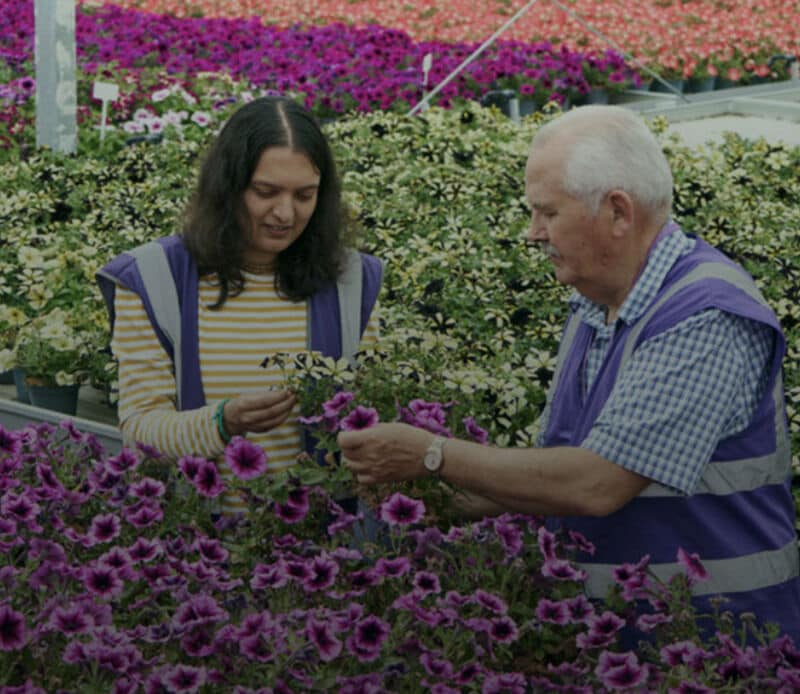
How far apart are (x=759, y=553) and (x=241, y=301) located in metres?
1.17

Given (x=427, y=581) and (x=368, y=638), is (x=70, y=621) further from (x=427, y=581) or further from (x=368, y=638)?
(x=427, y=581)

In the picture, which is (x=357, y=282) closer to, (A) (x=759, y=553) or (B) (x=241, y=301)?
(B) (x=241, y=301)

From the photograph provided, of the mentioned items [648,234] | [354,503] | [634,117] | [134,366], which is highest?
[634,117]

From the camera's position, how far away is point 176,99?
8555mm

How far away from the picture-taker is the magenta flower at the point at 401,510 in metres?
2.12

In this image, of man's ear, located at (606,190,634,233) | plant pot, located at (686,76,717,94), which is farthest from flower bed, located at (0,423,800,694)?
plant pot, located at (686,76,717,94)

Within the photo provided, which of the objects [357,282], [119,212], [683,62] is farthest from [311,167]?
[683,62]

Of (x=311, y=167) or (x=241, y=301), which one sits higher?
(x=311, y=167)

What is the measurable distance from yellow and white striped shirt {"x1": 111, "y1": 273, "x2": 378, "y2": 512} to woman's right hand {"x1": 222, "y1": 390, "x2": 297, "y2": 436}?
0.12 m

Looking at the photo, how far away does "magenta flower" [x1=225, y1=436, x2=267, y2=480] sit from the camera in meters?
2.25

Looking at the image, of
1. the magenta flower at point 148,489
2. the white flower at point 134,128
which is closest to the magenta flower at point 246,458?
the magenta flower at point 148,489

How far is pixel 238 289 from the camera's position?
2.78 metres

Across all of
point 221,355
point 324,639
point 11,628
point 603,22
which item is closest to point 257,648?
point 324,639

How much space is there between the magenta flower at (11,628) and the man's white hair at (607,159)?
1033 mm
